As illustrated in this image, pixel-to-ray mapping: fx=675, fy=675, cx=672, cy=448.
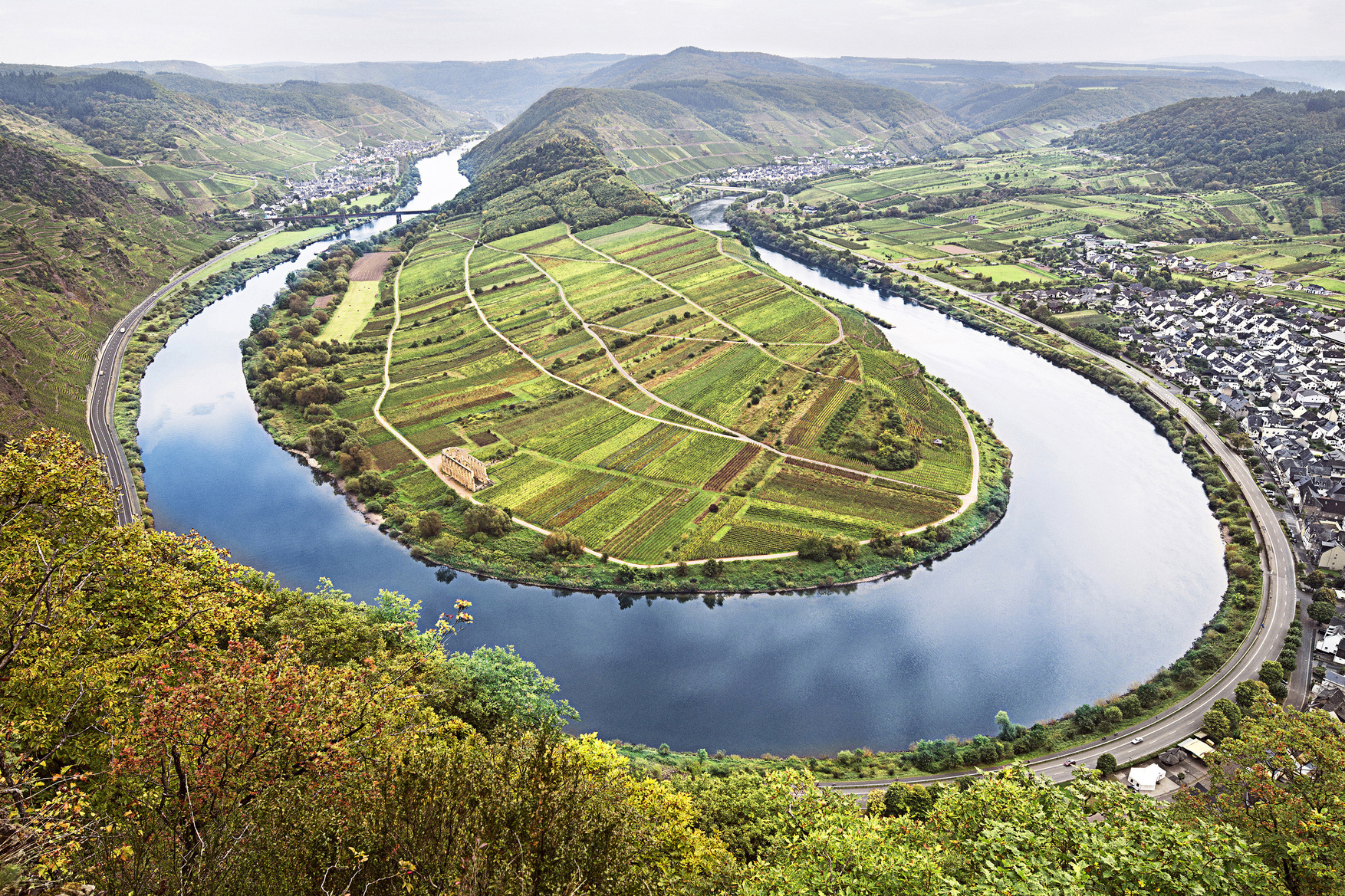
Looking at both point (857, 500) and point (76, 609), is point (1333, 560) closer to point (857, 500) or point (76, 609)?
point (857, 500)

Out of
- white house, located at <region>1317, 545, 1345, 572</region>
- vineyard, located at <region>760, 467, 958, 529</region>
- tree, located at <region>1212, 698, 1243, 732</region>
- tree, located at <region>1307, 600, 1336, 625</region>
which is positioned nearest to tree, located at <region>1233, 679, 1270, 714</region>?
tree, located at <region>1212, 698, 1243, 732</region>

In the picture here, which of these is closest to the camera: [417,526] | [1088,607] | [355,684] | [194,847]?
[194,847]

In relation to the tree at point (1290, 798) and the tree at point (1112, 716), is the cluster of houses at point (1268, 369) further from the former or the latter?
the tree at point (1290, 798)

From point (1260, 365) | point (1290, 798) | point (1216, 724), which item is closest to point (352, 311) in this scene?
point (1216, 724)

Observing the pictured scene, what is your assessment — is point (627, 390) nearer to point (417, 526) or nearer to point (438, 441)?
point (438, 441)

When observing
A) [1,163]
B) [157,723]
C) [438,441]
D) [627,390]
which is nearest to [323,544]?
[438,441]
